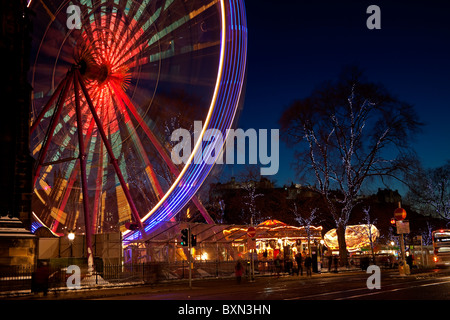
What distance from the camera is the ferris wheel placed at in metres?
30.5

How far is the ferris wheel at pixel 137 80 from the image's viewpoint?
30.5m

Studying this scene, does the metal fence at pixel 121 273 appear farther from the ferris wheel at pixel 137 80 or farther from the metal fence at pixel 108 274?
the ferris wheel at pixel 137 80

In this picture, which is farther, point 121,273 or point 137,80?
point 137,80

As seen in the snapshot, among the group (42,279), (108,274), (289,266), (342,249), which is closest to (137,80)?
(108,274)

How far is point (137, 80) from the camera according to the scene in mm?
32844

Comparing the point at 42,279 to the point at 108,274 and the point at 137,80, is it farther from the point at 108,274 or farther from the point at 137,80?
the point at 137,80

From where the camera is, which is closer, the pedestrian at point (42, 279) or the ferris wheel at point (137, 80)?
the pedestrian at point (42, 279)

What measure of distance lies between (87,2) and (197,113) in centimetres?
919

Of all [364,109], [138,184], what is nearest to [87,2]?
[138,184]

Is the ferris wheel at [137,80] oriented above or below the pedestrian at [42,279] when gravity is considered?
above

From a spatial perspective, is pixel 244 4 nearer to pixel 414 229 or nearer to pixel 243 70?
pixel 243 70

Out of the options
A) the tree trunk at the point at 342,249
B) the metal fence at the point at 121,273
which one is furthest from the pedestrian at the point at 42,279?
the tree trunk at the point at 342,249

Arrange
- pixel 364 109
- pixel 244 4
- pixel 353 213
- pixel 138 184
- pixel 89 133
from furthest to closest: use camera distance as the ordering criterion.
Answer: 1. pixel 353 213
2. pixel 364 109
3. pixel 138 184
4. pixel 89 133
5. pixel 244 4

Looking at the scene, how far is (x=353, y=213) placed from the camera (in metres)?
87.5
